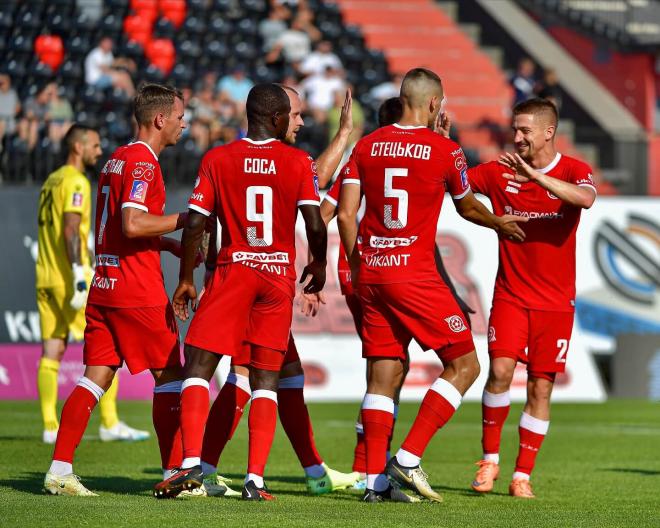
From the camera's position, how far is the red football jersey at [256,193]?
A: 7.86 metres

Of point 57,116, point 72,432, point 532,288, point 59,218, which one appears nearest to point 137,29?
point 57,116

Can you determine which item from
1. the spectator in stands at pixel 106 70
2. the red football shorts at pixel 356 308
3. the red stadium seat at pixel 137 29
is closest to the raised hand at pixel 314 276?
the red football shorts at pixel 356 308

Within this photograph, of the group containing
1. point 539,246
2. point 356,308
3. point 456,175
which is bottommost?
point 356,308

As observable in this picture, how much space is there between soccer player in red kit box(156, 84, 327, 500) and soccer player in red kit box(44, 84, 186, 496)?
0.29 m

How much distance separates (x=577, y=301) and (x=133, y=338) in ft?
34.9

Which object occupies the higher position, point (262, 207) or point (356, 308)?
point (262, 207)

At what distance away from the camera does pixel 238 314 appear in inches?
311

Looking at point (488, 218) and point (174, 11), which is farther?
point (174, 11)

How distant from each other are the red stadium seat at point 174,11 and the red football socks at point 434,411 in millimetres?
16503

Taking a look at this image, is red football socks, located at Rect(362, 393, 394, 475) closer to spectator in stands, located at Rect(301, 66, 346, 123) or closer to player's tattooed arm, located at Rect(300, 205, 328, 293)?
player's tattooed arm, located at Rect(300, 205, 328, 293)

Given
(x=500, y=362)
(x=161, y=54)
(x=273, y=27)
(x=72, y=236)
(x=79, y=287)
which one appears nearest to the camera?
(x=500, y=362)

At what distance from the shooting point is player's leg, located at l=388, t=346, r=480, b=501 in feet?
26.2

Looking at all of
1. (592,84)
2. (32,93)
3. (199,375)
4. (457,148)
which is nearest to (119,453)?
(199,375)

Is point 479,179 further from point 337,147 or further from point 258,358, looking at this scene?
point 258,358
